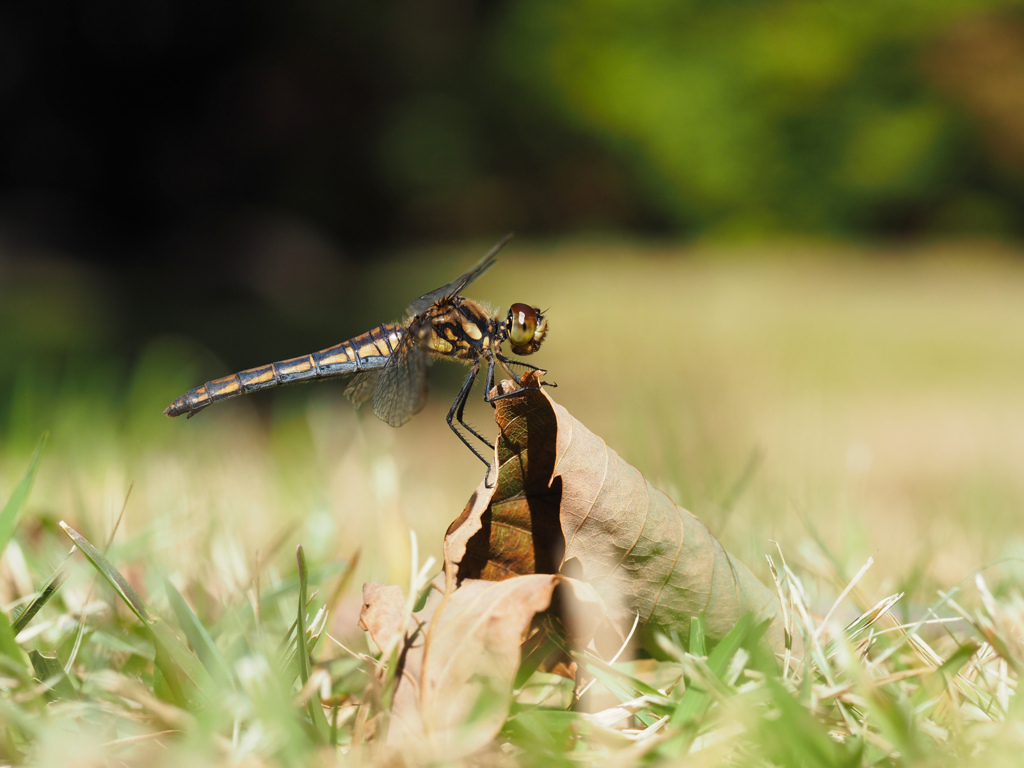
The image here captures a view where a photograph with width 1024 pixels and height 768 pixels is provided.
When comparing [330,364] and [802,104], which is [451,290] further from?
[802,104]

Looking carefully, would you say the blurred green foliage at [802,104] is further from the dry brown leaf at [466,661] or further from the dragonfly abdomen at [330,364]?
the dry brown leaf at [466,661]

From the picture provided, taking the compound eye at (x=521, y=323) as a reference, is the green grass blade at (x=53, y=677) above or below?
below

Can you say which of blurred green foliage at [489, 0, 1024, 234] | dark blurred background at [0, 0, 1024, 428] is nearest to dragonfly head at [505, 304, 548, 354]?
dark blurred background at [0, 0, 1024, 428]

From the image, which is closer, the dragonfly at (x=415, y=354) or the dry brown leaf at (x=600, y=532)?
the dry brown leaf at (x=600, y=532)

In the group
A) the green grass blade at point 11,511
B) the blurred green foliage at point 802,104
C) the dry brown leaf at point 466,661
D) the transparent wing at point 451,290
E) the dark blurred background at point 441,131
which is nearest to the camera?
the dry brown leaf at point 466,661

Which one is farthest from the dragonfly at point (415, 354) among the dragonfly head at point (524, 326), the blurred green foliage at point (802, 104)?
the blurred green foliage at point (802, 104)

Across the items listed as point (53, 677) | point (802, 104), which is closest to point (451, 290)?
point (53, 677)
